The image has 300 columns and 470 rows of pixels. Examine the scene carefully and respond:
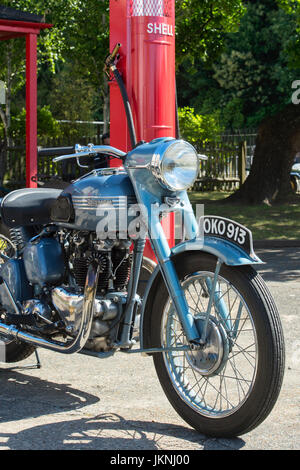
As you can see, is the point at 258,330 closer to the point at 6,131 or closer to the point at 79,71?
the point at 6,131

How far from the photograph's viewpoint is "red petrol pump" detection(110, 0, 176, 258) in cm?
680

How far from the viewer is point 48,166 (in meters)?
19.7

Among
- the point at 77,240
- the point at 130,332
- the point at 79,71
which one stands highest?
the point at 79,71

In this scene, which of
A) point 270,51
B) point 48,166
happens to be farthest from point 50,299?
point 270,51

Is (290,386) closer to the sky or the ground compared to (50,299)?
closer to the ground

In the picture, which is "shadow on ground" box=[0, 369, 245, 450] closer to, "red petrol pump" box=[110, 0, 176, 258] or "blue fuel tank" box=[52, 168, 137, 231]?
"blue fuel tank" box=[52, 168, 137, 231]

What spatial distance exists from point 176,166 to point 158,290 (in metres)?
0.63

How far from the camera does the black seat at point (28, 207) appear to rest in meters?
4.67

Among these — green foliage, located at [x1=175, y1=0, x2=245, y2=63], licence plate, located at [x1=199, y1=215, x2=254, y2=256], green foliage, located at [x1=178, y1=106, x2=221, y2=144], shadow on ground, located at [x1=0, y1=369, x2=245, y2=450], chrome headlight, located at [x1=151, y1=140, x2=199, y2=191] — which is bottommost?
shadow on ground, located at [x1=0, y1=369, x2=245, y2=450]

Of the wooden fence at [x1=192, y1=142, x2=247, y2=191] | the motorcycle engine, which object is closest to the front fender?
the motorcycle engine

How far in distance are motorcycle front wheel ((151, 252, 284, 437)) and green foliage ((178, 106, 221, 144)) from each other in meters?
20.4

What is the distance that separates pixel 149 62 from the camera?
682 cm

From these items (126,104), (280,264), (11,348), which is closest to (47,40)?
(280,264)
